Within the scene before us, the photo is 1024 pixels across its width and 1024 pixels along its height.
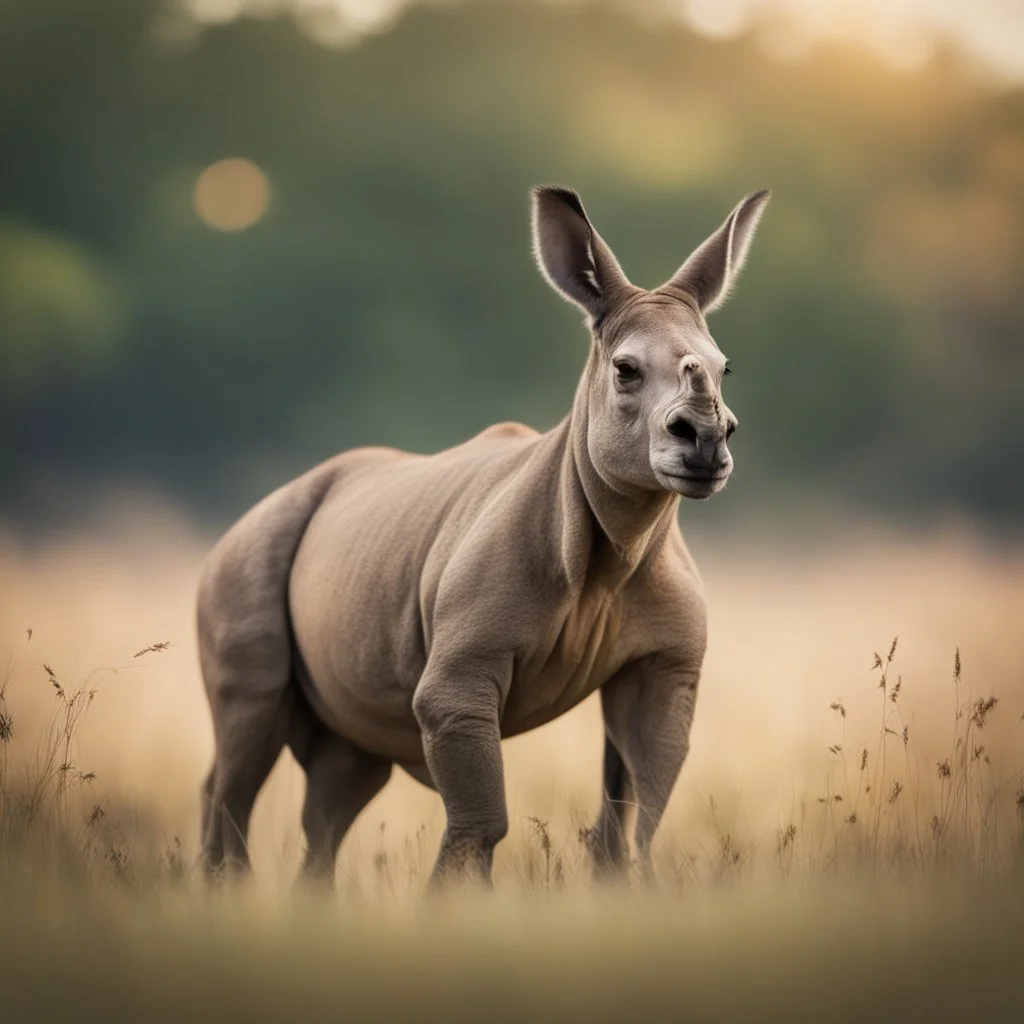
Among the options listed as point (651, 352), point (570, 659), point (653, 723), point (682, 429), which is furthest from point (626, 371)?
point (653, 723)

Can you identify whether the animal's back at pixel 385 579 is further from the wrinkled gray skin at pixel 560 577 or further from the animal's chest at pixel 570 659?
the animal's chest at pixel 570 659

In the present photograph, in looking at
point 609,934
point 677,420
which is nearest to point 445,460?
point 677,420

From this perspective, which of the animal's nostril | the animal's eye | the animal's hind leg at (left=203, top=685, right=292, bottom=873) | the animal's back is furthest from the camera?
the animal's hind leg at (left=203, top=685, right=292, bottom=873)

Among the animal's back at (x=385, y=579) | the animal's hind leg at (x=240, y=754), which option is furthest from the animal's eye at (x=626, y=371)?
the animal's hind leg at (x=240, y=754)

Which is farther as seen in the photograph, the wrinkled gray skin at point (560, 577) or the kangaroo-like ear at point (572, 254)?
the kangaroo-like ear at point (572, 254)

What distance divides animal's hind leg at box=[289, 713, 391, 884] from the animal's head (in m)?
3.32

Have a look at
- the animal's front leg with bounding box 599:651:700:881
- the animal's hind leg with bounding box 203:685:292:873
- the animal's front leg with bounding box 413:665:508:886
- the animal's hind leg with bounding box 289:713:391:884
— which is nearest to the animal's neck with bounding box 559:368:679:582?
the animal's front leg with bounding box 599:651:700:881

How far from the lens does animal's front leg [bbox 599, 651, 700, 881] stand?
777 cm

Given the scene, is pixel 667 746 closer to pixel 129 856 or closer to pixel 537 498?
pixel 537 498

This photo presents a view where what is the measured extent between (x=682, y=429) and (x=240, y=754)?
376cm

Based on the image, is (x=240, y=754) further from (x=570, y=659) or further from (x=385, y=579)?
(x=570, y=659)

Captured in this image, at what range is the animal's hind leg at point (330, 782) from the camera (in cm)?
1010

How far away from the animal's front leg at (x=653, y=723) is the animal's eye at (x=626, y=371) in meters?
1.36

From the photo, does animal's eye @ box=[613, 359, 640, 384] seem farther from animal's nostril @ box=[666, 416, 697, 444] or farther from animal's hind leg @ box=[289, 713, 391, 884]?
animal's hind leg @ box=[289, 713, 391, 884]
